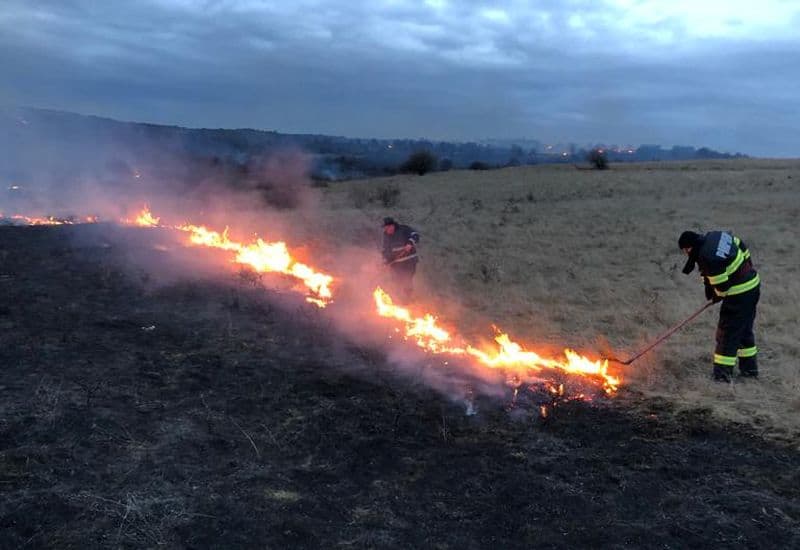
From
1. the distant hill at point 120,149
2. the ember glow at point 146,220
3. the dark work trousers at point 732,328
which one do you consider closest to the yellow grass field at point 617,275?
the dark work trousers at point 732,328

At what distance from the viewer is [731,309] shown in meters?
7.43

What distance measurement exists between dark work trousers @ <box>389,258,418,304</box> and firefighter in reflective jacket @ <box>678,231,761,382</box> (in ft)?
16.5

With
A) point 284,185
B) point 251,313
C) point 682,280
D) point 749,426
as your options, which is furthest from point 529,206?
point 749,426

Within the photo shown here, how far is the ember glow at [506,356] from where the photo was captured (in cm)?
766

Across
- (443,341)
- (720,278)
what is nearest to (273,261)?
(443,341)

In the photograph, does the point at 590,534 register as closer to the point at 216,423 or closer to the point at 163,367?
the point at 216,423

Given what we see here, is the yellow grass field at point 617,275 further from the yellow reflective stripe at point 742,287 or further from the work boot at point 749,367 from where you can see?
the yellow reflective stripe at point 742,287

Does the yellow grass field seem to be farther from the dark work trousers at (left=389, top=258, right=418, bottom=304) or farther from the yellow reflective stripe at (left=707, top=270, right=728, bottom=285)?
the yellow reflective stripe at (left=707, top=270, right=728, bottom=285)

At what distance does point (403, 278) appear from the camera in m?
11.4

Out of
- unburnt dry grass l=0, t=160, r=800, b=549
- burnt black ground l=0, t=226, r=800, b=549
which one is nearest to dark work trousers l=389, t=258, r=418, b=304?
unburnt dry grass l=0, t=160, r=800, b=549

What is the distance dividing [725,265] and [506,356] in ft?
9.32

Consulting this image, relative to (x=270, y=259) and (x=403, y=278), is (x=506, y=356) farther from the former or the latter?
(x=270, y=259)

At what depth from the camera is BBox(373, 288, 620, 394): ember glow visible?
766 cm

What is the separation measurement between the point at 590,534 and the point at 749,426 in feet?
9.03
